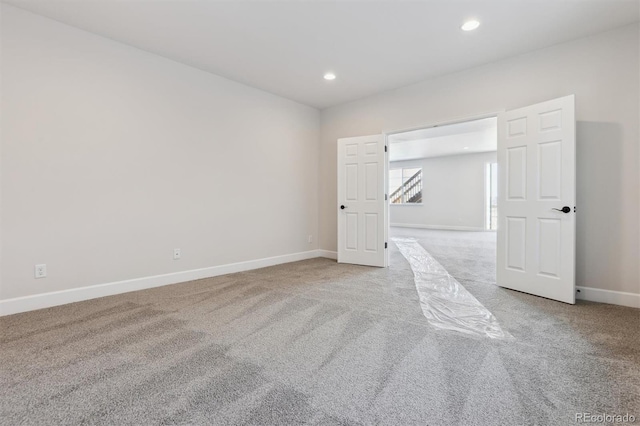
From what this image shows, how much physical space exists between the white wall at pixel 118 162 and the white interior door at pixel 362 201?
1.23m

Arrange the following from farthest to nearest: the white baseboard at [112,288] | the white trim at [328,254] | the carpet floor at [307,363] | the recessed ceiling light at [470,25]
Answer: the white trim at [328,254] → the recessed ceiling light at [470,25] → the white baseboard at [112,288] → the carpet floor at [307,363]

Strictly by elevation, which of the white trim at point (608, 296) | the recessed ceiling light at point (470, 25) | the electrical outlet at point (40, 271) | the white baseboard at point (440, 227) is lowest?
the white trim at point (608, 296)

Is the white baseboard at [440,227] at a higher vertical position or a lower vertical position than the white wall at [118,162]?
lower

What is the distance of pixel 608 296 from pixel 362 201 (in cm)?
311

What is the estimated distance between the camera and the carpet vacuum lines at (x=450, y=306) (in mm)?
2365

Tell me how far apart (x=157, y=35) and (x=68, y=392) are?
3257 mm

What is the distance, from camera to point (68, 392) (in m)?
1.54

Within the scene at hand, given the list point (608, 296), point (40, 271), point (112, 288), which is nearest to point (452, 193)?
point (608, 296)

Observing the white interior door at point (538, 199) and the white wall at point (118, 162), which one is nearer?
the white wall at point (118, 162)

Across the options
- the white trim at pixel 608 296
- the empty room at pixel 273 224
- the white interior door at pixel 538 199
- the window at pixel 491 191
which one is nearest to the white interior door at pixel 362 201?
the empty room at pixel 273 224

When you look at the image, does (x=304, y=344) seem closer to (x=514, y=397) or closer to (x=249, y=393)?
(x=249, y=393)

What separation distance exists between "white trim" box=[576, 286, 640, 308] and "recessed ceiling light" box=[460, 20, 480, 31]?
296 centimetres

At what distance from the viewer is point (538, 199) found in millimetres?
3201

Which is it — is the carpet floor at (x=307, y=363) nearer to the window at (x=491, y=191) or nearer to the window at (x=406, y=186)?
the window at (x=491, y=191)
